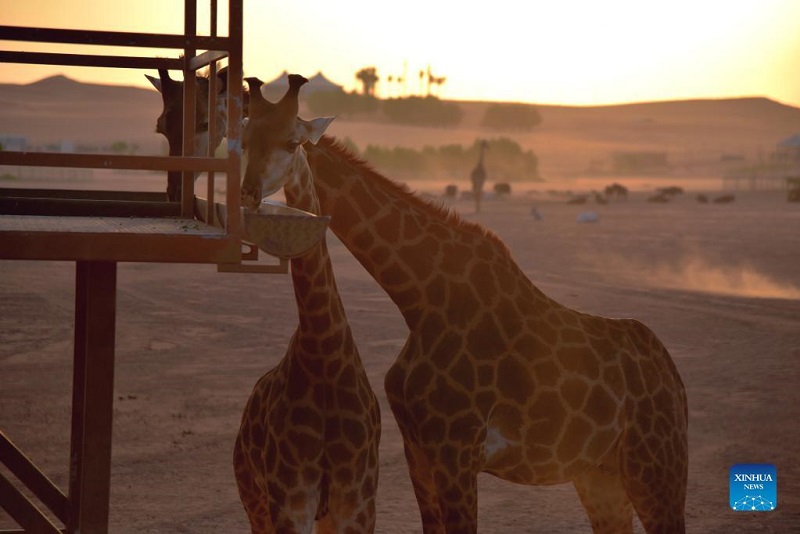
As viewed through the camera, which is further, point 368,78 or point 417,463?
point 368,78

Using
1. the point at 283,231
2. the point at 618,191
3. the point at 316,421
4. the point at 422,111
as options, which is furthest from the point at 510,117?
the point at 283,231

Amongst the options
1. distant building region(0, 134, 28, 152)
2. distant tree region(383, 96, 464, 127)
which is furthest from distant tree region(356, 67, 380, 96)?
distant building region(0, 134, 28, 152)

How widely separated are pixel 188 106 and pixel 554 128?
143 metres

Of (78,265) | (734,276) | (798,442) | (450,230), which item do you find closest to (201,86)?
(78,265)

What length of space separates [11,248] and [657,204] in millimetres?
49771

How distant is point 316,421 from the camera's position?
5.61m

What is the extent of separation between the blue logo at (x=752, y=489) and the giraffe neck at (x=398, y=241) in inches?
203

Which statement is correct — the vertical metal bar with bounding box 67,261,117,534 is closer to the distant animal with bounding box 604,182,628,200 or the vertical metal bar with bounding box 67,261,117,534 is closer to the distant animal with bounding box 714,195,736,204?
the distant animal with bounding box 714,195,736,204

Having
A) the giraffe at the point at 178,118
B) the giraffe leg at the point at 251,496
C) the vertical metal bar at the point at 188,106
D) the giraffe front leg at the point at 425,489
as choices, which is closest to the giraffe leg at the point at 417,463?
the giraffe front leg at the point at 425,489

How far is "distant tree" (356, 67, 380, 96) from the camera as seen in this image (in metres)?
131

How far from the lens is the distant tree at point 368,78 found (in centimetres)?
13112

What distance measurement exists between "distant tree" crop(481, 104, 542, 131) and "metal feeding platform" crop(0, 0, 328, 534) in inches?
5142

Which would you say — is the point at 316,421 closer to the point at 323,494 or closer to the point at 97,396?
the point at 323,494

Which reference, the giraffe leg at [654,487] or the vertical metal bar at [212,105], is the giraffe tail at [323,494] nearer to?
the vertical metal bar at [212,105]
